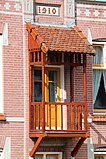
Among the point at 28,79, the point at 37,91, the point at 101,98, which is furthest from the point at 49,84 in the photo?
the point at 101,98

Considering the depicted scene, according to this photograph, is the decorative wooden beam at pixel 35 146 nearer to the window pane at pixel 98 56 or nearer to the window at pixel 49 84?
the window at pixel 49 84

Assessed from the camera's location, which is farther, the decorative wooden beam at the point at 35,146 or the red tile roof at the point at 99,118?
the red tile roof at the point at 99,118

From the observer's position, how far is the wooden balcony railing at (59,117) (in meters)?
21.3

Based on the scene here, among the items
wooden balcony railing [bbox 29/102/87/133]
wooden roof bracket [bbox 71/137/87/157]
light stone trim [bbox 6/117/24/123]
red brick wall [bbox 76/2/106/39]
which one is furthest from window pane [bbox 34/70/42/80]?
wooden roof bracket [bbox 71/137/87/157]

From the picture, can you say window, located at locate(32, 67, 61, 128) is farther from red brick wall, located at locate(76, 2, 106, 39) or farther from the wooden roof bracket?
red brick wall, located at locate(76, 2, 106, 39)

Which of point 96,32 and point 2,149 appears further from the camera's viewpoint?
point 96,32

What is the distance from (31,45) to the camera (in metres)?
21.7

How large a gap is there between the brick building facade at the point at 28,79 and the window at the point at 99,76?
6 cm

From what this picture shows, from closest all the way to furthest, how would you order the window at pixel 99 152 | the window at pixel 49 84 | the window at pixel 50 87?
the window at pixel 50 87, the window at pixel 49 84, the window at pixel 99 152

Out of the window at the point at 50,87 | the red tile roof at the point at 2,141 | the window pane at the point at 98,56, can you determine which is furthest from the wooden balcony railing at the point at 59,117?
the window pane at the point at 98,56

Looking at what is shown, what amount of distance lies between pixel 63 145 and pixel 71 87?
1.73 meters

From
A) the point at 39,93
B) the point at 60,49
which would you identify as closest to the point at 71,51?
the point at 60,49

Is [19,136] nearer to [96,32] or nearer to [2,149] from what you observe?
[2,149]

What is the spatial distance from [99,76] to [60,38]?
2.09 m
